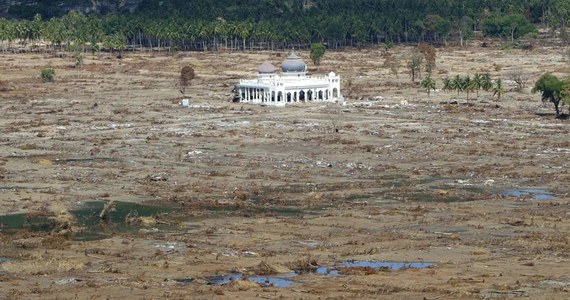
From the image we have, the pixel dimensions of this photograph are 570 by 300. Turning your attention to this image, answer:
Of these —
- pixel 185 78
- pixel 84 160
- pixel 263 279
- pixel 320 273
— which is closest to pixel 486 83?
pixel 185 78

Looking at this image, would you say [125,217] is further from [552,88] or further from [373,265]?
[552,88]

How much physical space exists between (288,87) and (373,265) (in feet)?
271

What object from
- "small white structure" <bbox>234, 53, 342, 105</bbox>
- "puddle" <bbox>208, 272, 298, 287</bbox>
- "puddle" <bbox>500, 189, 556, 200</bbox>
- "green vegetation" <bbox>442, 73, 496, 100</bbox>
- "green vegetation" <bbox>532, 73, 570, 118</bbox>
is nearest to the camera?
"puddle" <bbox>208, 272, 298, 287</bbox>

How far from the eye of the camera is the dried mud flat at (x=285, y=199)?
55.9 meters

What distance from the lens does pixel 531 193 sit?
80.2m

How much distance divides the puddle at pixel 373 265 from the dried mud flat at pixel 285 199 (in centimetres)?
14

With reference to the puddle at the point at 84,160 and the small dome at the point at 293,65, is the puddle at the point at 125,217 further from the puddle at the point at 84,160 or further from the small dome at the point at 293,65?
the small dome at the point at 293,65

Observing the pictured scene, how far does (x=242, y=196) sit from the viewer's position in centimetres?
7938

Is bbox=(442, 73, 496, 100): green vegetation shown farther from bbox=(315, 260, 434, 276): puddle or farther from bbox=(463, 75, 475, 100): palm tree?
bbox=(315, 260, 434, 276): puddle

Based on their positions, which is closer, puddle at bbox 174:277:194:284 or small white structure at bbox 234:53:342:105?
puddle at bbox 174:277:194:284

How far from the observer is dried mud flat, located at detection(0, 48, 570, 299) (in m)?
55.9

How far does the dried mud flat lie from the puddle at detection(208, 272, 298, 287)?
0.16 metres

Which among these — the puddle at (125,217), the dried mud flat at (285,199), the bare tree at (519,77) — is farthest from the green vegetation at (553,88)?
the puddle at (125,217)

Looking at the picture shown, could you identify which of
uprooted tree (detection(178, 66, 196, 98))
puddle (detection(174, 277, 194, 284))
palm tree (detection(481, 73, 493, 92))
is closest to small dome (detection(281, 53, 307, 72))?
uprooted tree (detection(178, 66, 196, 98))
